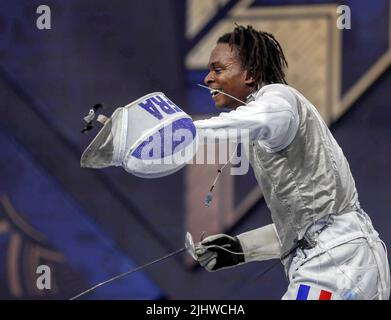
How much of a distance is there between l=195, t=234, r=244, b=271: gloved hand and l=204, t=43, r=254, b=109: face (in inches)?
17.4

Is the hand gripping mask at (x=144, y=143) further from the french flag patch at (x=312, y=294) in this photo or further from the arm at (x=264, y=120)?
the french flag patch at (x=312, y=294)

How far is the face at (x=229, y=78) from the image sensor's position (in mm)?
2543

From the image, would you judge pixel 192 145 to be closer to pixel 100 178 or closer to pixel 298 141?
pixel 298 141

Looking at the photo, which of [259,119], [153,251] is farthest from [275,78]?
[153,251]

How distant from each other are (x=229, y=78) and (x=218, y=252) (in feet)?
1.82

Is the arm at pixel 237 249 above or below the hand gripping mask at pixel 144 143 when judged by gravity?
below

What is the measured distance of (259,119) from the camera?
2.15m

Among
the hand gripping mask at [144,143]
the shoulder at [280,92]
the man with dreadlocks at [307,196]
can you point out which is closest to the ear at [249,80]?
the man with dreadlocks at [307,196]

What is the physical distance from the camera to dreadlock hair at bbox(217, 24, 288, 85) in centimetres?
255

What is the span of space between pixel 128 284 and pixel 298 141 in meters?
1.53

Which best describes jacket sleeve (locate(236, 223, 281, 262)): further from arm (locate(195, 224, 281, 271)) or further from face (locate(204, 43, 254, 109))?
face (locate(204, 43, 254, 109))

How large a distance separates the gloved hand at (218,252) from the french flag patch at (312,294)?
0.44 metres

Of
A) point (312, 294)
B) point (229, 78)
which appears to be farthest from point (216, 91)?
point (312, 294)

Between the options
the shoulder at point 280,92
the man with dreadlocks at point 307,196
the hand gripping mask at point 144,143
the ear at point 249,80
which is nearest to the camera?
the hand gripping mask at point 144,143
